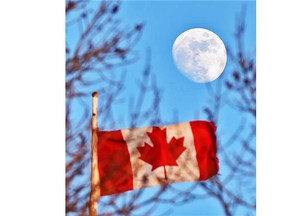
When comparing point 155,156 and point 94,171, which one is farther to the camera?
point 155,156

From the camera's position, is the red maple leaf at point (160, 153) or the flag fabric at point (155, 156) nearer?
the flag fabric at point (155, 156)

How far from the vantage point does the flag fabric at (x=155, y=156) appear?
4688 mm

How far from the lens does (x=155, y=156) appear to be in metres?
4.82

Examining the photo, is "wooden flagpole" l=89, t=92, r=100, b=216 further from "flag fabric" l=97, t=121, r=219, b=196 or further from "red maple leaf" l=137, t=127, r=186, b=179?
"red maple leaf" l=137, t=127, r=186, b=179

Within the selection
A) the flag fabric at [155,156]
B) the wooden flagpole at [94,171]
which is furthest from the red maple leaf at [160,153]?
the wooden flagpole at [94,171]

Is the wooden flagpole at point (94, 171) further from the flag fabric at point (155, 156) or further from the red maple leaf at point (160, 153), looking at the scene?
the red maple leaf at point (160, 153)

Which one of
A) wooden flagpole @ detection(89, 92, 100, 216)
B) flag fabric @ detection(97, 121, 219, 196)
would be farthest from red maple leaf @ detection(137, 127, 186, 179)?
wooden flagpole @ detection(89, 92, 100, 216)

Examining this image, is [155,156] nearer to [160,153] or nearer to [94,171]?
[160,153]

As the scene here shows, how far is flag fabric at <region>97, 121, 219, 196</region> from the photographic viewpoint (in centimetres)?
469

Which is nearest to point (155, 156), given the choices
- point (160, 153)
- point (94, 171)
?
point (160, 153)
